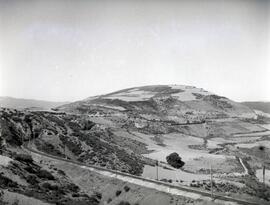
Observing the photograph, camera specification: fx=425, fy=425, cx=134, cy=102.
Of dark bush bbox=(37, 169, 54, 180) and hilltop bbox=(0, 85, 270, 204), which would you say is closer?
dark bush bbox=(37, 169, 54, 180)

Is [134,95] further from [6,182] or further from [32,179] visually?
[6,182]

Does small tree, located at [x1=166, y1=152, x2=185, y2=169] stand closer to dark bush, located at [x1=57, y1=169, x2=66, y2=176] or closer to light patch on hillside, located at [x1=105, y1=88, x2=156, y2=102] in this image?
dark bush, located at [x1=57, y1=169, x2=66, y2=176]

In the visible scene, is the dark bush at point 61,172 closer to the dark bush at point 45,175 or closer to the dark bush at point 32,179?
the dark bush at point 45,175

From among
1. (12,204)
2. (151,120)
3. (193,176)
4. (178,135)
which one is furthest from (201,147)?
(12,204)

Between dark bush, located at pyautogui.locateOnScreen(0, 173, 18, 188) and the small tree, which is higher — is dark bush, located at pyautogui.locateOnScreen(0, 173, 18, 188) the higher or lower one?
the higher one

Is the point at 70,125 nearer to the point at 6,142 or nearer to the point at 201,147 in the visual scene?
the point at 6,142

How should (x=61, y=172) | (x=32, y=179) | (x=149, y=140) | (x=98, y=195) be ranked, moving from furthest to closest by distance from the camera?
(x=149, y=140) < (x=61, y=172) < (x=98, y=195) < (x=32, y=179)

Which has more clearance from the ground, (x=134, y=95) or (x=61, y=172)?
(x=134, y=95)

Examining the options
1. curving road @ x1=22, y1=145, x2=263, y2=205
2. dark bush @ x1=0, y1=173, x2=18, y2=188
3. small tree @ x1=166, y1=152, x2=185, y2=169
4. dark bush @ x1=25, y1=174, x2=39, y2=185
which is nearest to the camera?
curving road @ x1=22, y1=145, x2=263, y2=205

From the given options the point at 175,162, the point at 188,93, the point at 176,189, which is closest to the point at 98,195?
the point at 176,189

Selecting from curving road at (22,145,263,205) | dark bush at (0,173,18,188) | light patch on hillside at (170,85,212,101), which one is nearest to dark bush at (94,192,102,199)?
curving road at (22,145,263,205)

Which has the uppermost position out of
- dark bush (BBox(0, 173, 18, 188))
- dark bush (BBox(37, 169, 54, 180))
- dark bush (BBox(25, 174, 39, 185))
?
dark bush (BBox(0, 173, 18, 188))
